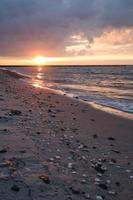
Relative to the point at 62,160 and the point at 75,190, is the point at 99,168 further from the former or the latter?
the point at 75,190

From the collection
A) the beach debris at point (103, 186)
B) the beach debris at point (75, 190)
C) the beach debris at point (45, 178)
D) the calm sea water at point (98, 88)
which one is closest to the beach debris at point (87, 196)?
the beach debris at point (75, 190)

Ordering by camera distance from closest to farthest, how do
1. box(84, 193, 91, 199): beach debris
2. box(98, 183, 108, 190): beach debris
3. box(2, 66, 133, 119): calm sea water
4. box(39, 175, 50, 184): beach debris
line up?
box(84, 193, 91, 199): beach debris < box(39, 175, 50, 184): beach debris < box(98, 183, 108, 190): beach debris < box(2, 66, 133, 119): calm sea water

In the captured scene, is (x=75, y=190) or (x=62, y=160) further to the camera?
(x=62, y=160)

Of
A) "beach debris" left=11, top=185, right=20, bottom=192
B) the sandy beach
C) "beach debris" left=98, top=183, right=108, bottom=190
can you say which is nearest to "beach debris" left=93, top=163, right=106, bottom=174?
the sandy beach

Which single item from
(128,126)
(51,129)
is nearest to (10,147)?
(51,129)

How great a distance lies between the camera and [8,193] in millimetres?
4043

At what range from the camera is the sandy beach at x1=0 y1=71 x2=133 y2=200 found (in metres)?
4.38

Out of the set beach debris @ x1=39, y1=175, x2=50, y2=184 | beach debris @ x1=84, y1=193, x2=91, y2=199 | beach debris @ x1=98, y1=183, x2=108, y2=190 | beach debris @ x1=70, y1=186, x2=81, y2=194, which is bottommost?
beach debris @ x1=98, y1=183, x2=108, y2=190

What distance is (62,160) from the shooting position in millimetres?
5676

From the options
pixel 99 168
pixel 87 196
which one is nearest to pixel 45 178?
pixel 87 196

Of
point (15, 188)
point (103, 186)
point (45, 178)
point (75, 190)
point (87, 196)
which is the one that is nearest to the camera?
point (15, 188)

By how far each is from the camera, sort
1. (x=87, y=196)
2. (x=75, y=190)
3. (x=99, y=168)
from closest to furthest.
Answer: (x=87, y=196) → (x=75, y=190) → (x=99, y=168)

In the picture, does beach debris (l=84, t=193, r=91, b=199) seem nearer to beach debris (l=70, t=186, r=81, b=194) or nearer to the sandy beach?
the sandy beach

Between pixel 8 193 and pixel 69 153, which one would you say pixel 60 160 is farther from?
pixel 8 193
